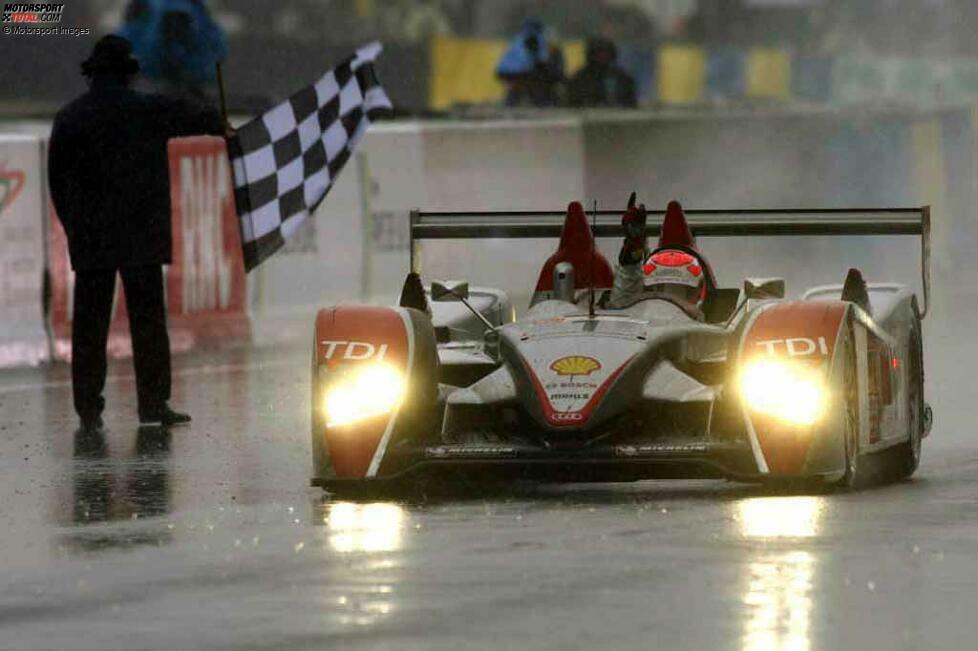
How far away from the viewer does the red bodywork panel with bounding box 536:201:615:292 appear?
1125 cm

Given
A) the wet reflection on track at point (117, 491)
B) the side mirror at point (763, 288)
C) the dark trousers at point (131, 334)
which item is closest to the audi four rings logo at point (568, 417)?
the wet reflection on track at point (117, 491)

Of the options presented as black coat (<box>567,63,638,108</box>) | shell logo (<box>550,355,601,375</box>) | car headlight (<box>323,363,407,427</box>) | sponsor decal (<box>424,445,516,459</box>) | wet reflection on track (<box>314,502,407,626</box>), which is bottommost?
wet reflection on track (<box>314,502,407,626</box>)

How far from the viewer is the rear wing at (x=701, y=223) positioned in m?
11.5

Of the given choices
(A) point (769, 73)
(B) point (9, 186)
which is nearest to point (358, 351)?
(B) point (9, 186)

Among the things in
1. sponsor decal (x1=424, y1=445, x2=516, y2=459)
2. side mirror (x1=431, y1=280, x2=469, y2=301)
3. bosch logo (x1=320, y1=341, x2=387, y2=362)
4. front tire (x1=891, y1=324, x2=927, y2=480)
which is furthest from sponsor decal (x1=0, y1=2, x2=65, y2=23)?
sponsor decal (x1=424, y1=445, x2=516, y2=459)

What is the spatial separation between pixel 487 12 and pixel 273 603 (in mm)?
29480

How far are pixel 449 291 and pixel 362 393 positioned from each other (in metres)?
1.53

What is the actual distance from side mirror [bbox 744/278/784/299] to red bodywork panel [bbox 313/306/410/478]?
1.70 m

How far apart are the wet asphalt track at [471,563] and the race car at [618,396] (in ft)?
0.46

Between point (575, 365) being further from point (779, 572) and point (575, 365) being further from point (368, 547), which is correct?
point (779, 572)

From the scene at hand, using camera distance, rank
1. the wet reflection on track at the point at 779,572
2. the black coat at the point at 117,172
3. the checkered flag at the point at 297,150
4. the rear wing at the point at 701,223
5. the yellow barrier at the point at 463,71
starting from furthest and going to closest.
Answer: the yellow barrier at the point at 463,71, the checkered flag at the point at 297,150, the black coat at the point at 117,172, the rear wing at the point at 701,223, the wet reflection on track at the point at 779,572

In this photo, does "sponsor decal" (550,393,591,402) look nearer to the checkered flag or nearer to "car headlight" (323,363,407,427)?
"car headlight" (323,363,407,427)

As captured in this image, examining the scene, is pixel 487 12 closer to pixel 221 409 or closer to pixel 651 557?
pixel 221 409

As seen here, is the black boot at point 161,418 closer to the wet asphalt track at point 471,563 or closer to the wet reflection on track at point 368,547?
the wet asphalt track at point 471,563
